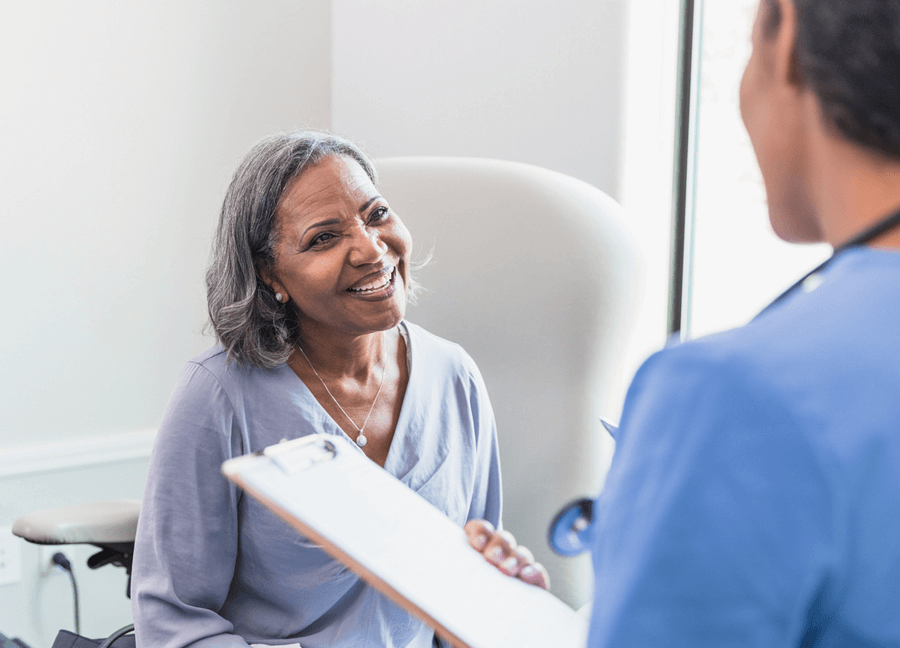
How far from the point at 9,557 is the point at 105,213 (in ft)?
2.56

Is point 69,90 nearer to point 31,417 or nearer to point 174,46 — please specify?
point 174,46

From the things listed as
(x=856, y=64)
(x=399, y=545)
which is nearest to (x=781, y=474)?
(x=856, y=64)

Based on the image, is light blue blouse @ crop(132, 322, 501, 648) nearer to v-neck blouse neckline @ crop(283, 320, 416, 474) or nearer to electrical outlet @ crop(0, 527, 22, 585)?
v-neck blouse neckline @ crop(283, 320, 416, 474)

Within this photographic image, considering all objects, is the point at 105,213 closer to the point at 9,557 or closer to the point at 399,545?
the point at 9,557

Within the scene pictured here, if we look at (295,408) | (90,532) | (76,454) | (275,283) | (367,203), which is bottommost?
(76,454)

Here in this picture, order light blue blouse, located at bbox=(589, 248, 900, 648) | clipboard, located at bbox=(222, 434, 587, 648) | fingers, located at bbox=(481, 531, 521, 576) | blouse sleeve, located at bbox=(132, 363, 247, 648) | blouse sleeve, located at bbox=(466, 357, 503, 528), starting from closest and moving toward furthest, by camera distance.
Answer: light blue blouse, located at bbox=(589, 248, 900, 648)
clipboard, located at bbox=(222, 434, 587, 648)
fingers, located at bbox=(481, 531, 521, 576)
blouse sleeve, located at bbox=(132, 363, 247, 648)
blouse sleeve, located at bbox=(466, 357, 503, 528)

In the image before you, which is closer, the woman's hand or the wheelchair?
the woman's hand

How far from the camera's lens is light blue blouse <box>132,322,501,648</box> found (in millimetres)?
1021

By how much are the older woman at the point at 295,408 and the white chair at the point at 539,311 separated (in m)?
0.13

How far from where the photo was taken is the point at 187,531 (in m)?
1.03

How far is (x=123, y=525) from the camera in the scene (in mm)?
1211

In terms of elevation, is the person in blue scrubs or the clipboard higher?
the person in blue scrubs

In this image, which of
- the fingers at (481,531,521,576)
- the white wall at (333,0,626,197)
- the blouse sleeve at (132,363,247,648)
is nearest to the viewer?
the fingers at (481,531,521,576)

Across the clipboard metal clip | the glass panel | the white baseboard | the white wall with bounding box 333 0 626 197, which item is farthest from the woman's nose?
the white baseboard
